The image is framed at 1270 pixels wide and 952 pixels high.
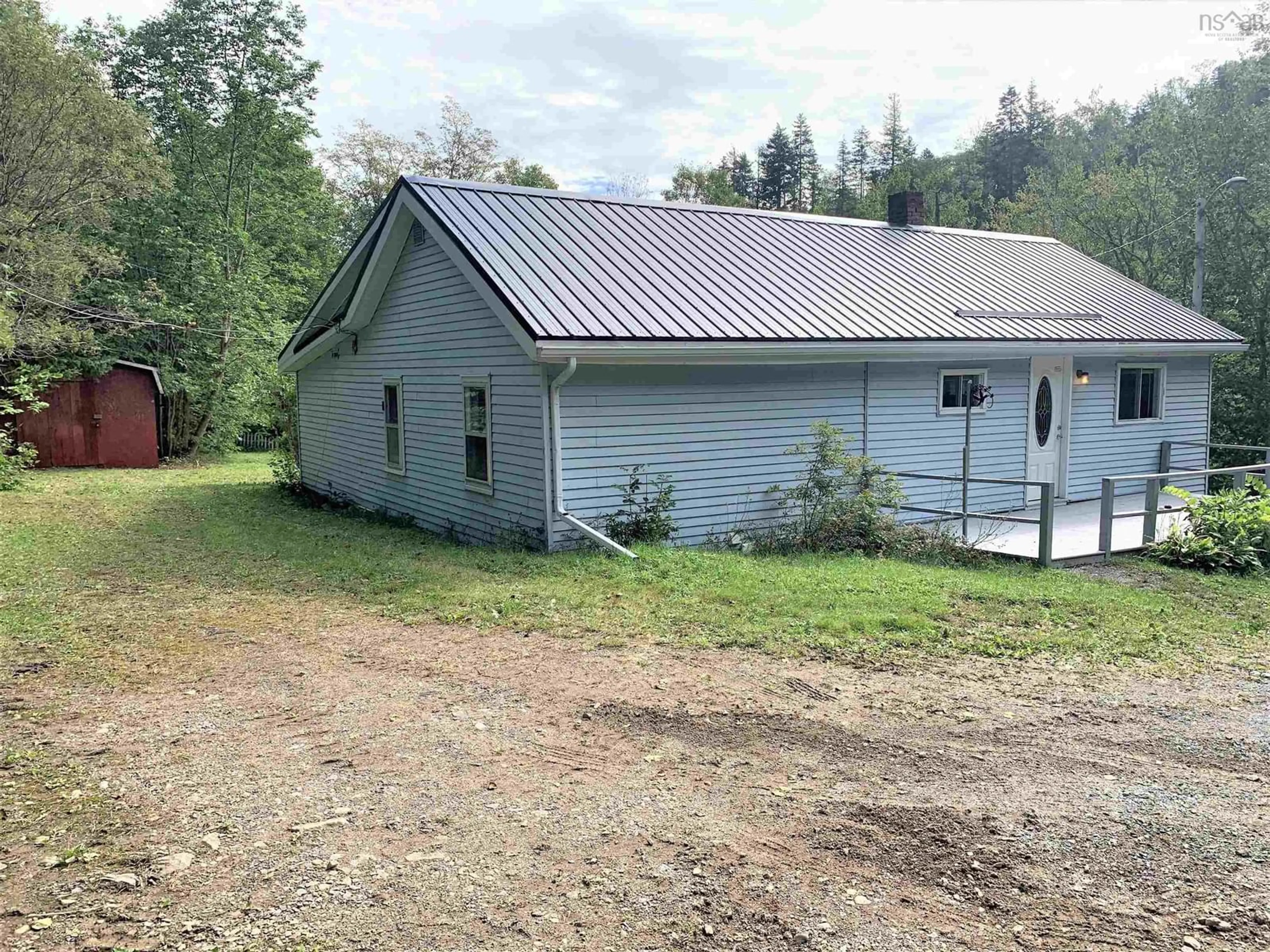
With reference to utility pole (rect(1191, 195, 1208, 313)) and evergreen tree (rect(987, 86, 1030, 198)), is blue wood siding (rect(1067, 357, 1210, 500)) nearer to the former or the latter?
utility pole (rect(1191, 195, 1208, 313))

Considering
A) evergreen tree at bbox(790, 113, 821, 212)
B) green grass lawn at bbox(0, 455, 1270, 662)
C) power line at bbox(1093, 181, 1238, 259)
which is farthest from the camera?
evergreen tree at bbox(790, 113, 821, 212)

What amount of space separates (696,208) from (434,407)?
17.1 feet

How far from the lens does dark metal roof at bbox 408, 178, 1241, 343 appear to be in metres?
Result: 10.6

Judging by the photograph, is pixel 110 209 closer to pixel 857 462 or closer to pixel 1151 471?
pixel 857 462

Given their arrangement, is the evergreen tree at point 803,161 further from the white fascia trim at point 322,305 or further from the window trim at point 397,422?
the window trim at point 397,422

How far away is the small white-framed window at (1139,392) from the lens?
14945 millimetres

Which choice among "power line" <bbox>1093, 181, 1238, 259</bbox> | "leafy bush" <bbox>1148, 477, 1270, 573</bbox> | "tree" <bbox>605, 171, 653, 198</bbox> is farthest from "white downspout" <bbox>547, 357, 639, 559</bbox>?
"tree" <bbox>605, 171, 653, 198</bbox>

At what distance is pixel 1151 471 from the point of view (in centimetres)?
1552

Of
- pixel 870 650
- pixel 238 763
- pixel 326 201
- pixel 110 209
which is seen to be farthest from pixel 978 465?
pixel 326 201

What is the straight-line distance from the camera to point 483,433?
11.5 metres

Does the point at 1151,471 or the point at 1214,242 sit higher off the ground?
the point at 1214,242

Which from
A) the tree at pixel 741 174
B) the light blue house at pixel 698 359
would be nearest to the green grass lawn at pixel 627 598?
the light blue house at pixel 698 359

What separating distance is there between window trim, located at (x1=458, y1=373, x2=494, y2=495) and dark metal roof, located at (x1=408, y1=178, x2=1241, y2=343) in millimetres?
1555

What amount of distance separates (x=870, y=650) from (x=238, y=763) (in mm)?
4166
